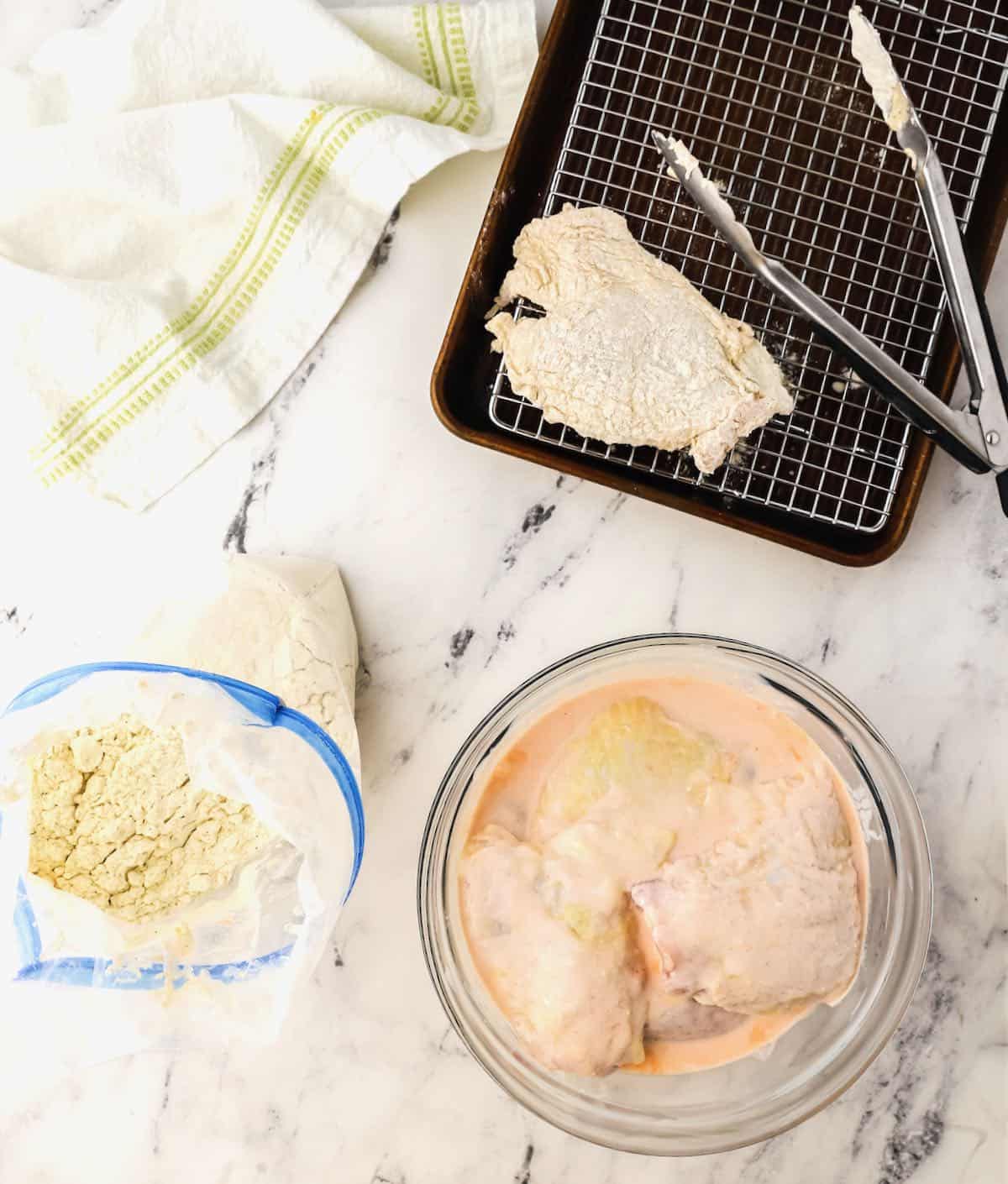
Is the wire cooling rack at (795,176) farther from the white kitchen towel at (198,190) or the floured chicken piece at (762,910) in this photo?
the floured chicken piece at (762,910)

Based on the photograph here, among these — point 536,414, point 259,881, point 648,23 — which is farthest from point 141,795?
point 648,23

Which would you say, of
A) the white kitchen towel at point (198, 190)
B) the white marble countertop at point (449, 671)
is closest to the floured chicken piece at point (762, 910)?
the white marble countertop at point (449, 671)

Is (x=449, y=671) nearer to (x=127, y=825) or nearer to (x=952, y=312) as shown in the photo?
(x=127, y=825)

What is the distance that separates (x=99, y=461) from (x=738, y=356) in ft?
2.09

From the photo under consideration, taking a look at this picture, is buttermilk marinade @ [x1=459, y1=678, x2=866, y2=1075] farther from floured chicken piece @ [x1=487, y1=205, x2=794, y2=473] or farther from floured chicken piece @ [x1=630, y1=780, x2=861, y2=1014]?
floured chicken piece @ [x1=487, y1=205, x2=794, y2=473]

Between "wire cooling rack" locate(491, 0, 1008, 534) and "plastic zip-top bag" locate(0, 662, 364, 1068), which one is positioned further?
"wire cooling rack" locate(491, 0, 1008, 534)

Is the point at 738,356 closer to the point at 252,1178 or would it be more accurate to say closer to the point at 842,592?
the point at 842,592

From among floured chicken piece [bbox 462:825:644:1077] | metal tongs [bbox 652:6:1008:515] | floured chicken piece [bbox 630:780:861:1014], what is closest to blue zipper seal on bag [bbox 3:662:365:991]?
floured chicken piece [bbox 462:825:644:1077]

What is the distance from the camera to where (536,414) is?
3.60 ft

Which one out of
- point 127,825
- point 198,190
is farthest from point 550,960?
point 198,190

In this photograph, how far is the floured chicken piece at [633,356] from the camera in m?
1.02

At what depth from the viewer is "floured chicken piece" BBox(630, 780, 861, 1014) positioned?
0.94 metres

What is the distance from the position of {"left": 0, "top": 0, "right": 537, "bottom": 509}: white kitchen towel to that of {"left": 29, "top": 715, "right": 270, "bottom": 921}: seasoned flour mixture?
322mm

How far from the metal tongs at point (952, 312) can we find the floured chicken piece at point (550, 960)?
0.48m
